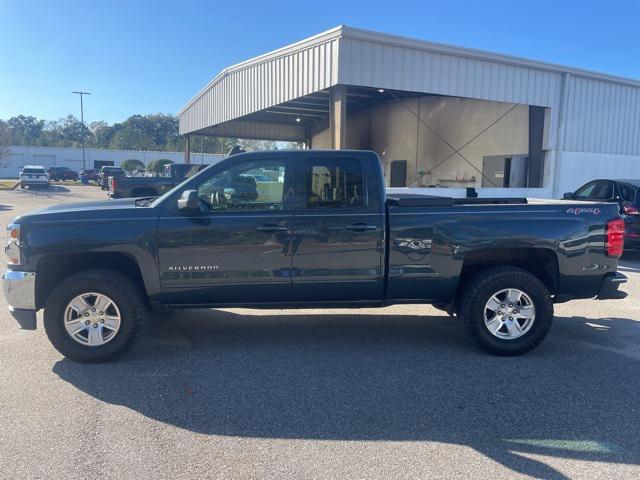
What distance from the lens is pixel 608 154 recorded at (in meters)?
18.1

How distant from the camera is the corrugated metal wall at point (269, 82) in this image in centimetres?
1347

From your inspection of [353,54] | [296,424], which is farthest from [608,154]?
[296,424]

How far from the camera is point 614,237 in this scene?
4.90 meters

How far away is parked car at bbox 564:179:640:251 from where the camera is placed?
974 cm

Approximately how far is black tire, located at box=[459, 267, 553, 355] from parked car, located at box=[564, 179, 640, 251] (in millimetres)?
5379

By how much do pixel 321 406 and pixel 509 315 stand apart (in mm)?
2242

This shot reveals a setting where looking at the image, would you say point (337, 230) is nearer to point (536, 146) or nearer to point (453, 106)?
point (536, 146)

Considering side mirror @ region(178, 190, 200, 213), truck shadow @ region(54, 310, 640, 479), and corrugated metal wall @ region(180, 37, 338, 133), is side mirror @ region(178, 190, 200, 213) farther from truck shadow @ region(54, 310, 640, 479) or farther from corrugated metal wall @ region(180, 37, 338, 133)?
corrugated metal wall @ region(180, 37, 338, 133)

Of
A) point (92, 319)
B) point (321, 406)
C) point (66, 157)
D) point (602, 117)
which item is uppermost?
point (66, 157)

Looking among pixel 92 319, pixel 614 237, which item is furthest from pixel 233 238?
pixel 614 237

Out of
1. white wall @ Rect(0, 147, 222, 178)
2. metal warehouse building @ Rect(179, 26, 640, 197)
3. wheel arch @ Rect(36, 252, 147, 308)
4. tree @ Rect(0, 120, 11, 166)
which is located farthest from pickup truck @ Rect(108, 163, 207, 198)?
white wall @ Rect(0, 147, 222, 178)

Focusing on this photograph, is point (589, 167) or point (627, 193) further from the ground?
point (589, 167)

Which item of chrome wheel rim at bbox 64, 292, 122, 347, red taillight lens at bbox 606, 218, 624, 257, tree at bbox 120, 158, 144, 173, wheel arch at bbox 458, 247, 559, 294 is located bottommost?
chrome wheel rim at bbox 64, 292, 122, 347

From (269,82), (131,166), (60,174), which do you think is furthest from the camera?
(131,166)
